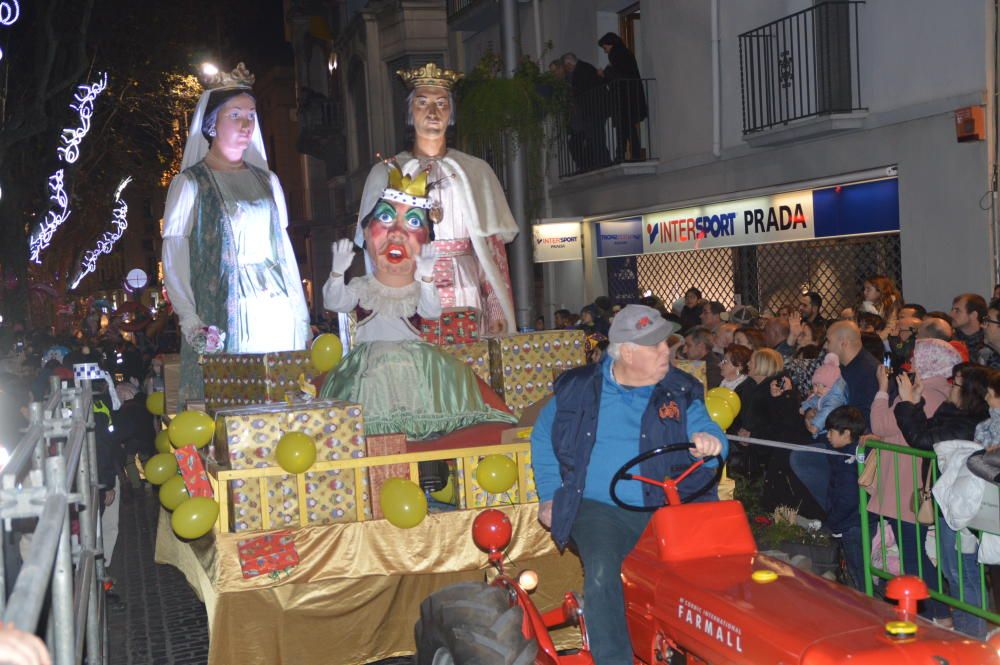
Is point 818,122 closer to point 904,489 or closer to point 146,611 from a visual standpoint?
point 904,489

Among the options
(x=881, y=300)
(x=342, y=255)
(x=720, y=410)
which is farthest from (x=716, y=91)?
(x=720, y=410)

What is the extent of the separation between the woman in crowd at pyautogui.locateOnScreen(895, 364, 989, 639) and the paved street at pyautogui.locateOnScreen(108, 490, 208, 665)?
4253 mm

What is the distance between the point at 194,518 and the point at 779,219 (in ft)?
32.8

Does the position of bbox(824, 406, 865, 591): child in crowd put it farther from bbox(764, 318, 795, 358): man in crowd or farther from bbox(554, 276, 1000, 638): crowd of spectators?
bbox(764, 318, 795, 358): man in crowd

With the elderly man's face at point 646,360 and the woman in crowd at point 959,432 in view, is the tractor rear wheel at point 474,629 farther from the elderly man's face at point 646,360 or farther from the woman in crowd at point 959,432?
the woman in crowd at point 959,432

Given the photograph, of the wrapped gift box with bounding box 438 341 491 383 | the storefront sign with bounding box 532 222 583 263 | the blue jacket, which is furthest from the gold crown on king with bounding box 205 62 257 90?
the storefront sign with bounding box 532 222 583 263

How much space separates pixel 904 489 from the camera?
20.8 ft

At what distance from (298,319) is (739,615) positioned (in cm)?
665

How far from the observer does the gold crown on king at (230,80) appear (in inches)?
371

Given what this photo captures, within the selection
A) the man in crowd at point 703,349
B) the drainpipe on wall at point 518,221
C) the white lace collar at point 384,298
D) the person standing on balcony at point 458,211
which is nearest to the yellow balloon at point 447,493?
the white lace collar at point 384,298

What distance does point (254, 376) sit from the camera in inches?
325

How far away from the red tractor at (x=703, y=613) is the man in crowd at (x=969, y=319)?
480 cm

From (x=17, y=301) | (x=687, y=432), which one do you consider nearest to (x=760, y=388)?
(x=687, y=432)

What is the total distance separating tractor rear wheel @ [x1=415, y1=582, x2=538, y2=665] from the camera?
442 centimetres
